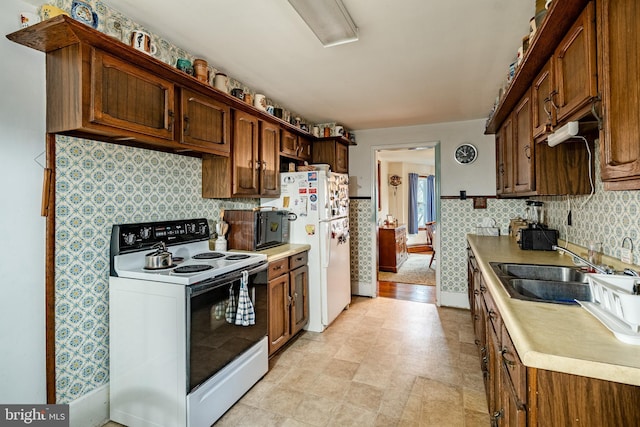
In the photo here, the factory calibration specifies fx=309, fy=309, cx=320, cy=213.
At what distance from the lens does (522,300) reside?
4.20ft

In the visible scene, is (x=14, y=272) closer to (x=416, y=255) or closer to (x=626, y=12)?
(x=626, y=12)

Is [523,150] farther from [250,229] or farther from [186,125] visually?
[186,125]

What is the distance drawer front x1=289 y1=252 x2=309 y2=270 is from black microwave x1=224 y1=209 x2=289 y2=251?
0.80 ft

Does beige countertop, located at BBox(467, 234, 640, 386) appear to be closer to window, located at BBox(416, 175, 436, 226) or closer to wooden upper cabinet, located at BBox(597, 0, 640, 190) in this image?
wooden upper cabinet, located at BBox(597, 0, 640, 190)

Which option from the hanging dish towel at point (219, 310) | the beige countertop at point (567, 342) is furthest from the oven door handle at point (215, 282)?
the beige countertop at point (567, 342)

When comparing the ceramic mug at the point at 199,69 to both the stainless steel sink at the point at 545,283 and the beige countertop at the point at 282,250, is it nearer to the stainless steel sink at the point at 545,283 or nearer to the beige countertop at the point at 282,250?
the beige countertop at the point at 282,250

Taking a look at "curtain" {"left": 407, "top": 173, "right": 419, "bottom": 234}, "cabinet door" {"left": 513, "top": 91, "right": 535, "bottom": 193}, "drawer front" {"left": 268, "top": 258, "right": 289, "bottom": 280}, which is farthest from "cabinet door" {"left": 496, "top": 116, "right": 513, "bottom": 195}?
"curtain" {"left": 407, "top": 173, "right": 419, "bottom": 234}

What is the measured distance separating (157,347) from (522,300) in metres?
1.87

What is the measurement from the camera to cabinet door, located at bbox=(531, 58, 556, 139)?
1594mm

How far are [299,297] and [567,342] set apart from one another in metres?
2.36

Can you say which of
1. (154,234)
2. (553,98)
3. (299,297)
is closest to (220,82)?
(154,234)

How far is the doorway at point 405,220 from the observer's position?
14.4 feet

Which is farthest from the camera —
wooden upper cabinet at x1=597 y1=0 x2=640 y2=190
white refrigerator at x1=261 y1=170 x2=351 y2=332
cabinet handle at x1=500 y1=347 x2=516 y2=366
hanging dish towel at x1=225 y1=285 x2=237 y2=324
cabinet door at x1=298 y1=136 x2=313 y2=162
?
cabinet door at x1=298 y1=136 x2=313 y2=162

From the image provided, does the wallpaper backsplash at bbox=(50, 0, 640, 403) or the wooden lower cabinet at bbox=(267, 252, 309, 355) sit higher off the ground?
the wallpaper backsplash at bbox=(50, 0, 640, 403)
